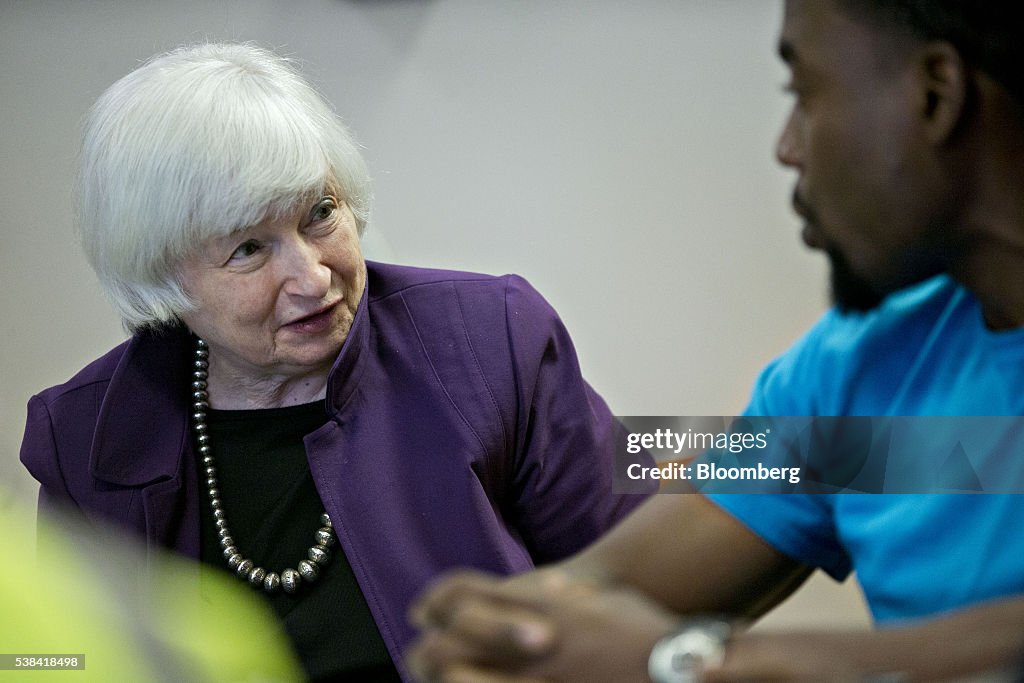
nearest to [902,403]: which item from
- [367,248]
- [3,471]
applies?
[367,248]

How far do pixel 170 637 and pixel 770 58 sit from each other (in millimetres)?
1108

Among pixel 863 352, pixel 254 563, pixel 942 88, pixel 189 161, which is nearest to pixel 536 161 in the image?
pixel 189 161

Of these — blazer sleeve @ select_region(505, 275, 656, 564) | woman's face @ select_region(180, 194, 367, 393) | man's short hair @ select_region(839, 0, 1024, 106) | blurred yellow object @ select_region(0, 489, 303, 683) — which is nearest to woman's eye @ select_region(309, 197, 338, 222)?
woman's face @ select_region(180, 194, 367, 393)

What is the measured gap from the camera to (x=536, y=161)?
4.94ft

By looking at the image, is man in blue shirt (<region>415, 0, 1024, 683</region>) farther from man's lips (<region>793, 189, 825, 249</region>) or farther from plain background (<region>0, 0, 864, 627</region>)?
plain background (<region>0, 0, 864, 627</region>)

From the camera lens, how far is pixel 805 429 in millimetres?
772

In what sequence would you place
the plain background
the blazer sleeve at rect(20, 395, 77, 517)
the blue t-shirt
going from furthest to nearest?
the plain background → the blazer sleeve at rect(20, 395, 77, 517) → the blue t-shirt

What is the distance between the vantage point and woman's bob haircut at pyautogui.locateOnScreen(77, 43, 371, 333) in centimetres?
108

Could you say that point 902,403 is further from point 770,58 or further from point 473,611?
point 770,58

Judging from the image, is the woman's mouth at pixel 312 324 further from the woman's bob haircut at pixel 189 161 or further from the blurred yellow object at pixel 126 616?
the blurred yellow object at pixel 126 616

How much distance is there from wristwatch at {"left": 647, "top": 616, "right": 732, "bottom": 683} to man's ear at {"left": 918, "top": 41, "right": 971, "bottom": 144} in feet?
0.96

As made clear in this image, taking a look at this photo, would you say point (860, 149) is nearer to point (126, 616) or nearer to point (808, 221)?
point (808, 221)

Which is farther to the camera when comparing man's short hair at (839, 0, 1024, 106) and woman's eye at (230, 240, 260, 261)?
woman's eye at (230, 240, 260, 261)

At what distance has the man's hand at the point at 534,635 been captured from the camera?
1.90 feet
